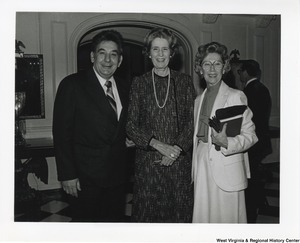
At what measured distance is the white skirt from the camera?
1.36m

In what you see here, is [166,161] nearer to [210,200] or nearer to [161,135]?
[161,135]

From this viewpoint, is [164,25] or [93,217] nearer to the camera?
[93,217]

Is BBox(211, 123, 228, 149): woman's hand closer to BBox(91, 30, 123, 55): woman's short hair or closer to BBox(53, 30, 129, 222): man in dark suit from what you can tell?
BBox(53, 30, 129, 222): man in dark suit

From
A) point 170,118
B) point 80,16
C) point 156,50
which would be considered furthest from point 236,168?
point 80,16

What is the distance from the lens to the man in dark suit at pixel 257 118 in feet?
4.94

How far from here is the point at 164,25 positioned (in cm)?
150

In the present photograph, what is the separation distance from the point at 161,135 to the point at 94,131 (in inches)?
10.0

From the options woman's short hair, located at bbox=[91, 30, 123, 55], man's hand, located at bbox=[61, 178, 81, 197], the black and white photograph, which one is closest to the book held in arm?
the black and white photograph

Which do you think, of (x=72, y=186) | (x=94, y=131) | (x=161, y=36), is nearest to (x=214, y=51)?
(x=161, y=36)

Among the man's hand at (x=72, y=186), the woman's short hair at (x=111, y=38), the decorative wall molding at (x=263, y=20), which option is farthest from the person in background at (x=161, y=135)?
the decorative wall molding at (x=263, y=20)

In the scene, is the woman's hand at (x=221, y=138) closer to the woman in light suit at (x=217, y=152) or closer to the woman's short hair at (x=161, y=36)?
the woman in light suit at (x=217, y=152)

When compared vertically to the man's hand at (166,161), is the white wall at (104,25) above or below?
above
